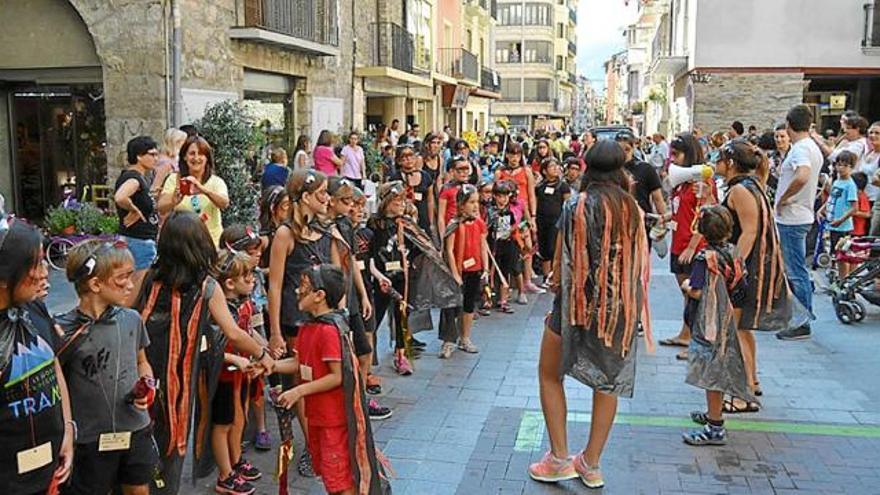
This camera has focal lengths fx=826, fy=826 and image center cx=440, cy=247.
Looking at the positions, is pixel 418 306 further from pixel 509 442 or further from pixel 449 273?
pixel 509 442

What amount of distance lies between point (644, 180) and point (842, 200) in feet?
10.9

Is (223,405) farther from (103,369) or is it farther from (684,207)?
(684,207)

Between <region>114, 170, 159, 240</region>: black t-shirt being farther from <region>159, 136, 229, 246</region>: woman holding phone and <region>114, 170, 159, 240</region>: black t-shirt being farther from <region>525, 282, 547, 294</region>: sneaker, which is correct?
<region>525, 282, 547, 294</region>: sneaker

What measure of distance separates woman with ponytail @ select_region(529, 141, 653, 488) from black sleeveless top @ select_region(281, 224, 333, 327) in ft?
4.61

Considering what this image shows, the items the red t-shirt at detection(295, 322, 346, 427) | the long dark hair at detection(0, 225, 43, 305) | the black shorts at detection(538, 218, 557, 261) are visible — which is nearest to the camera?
the long dark hair at detection(0, 225, 43, 305)

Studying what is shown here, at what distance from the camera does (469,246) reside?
7320 millimetres

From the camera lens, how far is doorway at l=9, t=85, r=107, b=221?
12195mm

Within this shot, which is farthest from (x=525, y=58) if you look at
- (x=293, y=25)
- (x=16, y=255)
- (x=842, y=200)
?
(x=16, y=255)

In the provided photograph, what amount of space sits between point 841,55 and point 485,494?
864 inches

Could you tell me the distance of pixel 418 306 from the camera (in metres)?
6.75

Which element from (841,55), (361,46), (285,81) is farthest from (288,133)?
(841,55)

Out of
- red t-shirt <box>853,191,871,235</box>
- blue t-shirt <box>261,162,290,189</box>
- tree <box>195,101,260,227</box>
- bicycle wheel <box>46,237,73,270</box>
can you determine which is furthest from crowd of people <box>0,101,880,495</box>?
bicycle wheel <box>46,237,73,270</box>

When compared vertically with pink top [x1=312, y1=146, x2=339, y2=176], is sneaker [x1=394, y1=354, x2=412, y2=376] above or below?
below

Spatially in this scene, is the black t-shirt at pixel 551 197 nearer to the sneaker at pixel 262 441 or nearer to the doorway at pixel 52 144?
the sneaker at pixel 262 441
